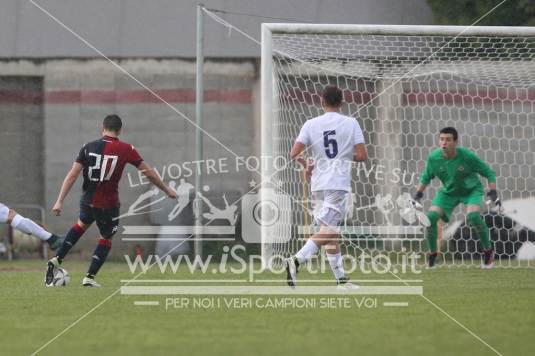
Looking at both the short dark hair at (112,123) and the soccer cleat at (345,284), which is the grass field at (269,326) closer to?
the soccer cleat at (345,284)

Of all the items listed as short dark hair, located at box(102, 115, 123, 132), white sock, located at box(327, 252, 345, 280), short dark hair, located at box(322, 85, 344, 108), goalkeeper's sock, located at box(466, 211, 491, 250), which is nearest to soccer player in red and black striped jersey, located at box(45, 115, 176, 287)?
short dark hair, located at box(102, 115, 123, 132)

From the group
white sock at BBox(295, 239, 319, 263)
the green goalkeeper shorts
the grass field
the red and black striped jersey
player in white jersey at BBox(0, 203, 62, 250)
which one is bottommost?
the grass field

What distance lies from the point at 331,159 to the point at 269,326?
8.75 feet

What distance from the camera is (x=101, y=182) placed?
10297 mm

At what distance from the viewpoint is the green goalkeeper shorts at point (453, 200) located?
13.3 meters

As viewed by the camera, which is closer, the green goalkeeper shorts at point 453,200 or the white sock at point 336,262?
the white sock at point 336,262

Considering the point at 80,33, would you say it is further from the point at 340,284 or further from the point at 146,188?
the point at 340,284

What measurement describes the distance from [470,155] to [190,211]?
6161 millimetres

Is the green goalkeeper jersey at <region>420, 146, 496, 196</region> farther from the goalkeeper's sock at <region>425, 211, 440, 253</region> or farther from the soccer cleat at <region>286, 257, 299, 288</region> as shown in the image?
the soccer cleat at <region>286, 257, 299, 288</region>

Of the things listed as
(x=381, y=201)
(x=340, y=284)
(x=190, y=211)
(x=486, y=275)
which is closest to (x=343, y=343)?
(x=340, y=284)

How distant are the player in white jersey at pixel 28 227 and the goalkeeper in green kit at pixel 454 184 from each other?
15.1 ft

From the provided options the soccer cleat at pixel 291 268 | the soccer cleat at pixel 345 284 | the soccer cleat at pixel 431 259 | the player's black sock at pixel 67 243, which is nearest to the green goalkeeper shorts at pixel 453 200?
the soccer cleat at pixel 431 259

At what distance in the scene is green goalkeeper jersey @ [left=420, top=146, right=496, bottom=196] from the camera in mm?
13086

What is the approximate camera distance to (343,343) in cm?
631
